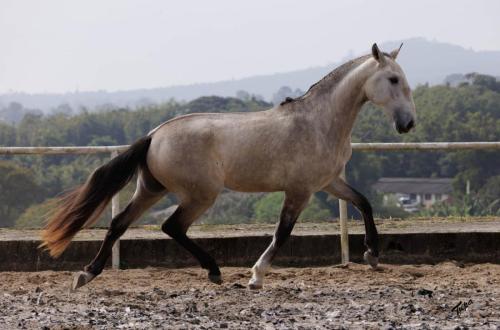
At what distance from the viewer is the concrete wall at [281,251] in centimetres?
999

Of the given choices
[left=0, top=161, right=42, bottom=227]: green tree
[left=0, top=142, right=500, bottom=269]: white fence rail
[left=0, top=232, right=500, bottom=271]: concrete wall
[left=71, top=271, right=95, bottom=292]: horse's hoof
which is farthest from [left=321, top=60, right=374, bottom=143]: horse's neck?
[left=0, top=161, right=42, bottom=227]: green tree

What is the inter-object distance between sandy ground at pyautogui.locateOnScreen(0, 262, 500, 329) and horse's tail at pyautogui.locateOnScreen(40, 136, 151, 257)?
1.43ft

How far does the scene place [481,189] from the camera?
66.9 m

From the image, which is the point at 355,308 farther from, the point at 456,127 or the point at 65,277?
the point at 456,127

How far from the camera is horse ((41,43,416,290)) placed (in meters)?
8.60

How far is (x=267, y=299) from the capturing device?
7844 mm

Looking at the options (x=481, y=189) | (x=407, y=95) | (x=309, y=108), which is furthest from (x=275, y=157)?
(x=481, y=189)

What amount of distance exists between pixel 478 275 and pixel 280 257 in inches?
78.0

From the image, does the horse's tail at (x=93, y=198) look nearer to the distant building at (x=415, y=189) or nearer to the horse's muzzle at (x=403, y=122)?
the horse's muzzle at (x=403, y=122)

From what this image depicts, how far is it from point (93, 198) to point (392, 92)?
2.63 meters

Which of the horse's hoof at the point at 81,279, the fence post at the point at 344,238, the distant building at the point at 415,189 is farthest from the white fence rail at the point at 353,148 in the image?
the distant building at the point at 415,189

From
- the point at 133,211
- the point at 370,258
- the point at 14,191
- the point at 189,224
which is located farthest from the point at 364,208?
the point at 14,191

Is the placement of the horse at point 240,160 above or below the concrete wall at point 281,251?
above

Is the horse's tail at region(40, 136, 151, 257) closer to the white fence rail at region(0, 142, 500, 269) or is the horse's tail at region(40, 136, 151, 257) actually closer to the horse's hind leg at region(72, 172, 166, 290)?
the horse's hind leg at region(72, 172, 166, 290)
